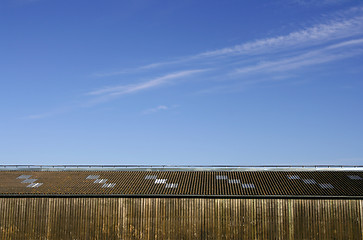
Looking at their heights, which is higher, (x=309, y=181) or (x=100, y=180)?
(x=100, y=180)

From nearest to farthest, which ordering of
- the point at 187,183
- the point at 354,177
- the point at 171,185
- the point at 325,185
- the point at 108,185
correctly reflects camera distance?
the point at 325,185 → the point at 171,185 → the point at 187,183 → the point at 108,185 → the point at 354,177

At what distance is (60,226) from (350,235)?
1113 inches

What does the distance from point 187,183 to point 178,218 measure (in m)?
5.06

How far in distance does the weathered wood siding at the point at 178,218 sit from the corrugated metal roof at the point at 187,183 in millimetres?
876

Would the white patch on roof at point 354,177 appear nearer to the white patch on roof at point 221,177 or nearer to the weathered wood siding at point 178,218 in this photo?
the weathered wood siding at point 178,218

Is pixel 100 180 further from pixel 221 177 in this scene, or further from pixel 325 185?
pixel 325 185

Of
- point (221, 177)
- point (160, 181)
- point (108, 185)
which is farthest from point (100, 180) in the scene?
point (221, 177)

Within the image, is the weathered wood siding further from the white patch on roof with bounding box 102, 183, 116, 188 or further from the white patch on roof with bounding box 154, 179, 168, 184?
the white patch on roof with bounding box 154, 179, 168, 184

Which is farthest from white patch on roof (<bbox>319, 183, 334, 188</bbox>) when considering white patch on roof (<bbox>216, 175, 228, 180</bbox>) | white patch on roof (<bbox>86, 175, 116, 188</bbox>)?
white patch on roof (<bbox>86, 175, 116, 188</bbox>)

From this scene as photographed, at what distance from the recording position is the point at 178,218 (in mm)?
40969

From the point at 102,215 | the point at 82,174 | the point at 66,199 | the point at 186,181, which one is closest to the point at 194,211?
the point at 186,181

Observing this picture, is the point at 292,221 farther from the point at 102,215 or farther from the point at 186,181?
the point at 102,215

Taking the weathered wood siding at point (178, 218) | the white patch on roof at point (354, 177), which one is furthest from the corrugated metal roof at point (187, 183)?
the weathered wood siding at point (178, 218)

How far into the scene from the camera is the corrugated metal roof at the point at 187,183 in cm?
4181
